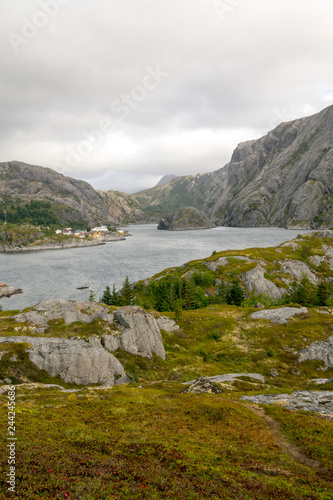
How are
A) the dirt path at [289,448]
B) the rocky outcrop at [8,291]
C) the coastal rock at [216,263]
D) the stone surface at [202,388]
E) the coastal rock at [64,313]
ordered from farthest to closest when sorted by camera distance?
the rocky outcrop at [8,291], the coastal rock at [216,263], the coastal rock at [64,313], the stone surface at [202,388], the dirt path at [289,448]

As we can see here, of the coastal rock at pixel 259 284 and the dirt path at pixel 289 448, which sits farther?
the coastal rock at pixel 259 284

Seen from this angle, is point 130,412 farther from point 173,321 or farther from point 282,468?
point 173,321

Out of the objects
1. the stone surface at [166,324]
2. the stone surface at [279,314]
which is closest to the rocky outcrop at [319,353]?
the stone surface at [279,314]

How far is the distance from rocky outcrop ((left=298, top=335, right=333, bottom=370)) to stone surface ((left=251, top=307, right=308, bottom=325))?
1347 centimetres

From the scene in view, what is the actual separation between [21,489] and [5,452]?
3523 mm

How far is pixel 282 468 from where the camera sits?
16.4 meters

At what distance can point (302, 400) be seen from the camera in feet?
94.4

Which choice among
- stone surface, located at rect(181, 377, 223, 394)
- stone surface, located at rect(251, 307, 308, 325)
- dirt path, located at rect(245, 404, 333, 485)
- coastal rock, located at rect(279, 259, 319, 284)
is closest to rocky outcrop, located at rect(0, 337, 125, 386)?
stone surface, located at rect(181, 377, 223, 394)

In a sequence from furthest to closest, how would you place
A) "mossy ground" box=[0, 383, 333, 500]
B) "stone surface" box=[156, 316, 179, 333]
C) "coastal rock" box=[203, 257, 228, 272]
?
"coastal rock" box=[203, 257, 228, 272] → "stone surface" box=[156, 316, 179, 333] → "mossy ground" box=[0, 383, 333, 500]

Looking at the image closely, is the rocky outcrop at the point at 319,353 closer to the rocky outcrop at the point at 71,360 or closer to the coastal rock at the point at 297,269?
the rocky outcrop at the point at 71,360

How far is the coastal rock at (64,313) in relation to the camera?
4753cm

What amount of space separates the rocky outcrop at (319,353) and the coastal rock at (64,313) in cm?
3876

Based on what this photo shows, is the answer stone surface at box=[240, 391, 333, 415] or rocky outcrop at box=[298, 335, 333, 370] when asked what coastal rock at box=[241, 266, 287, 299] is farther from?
stone surface at box=[240, 391, 333, 415]

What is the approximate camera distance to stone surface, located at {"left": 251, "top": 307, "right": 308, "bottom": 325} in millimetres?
71131
